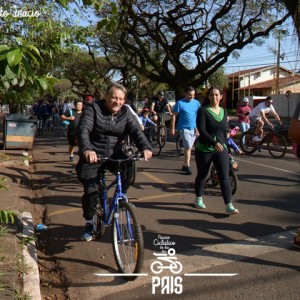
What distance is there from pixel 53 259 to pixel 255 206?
3.34m

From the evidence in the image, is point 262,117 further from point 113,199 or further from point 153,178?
point 113,199

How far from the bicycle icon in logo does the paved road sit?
0.06m

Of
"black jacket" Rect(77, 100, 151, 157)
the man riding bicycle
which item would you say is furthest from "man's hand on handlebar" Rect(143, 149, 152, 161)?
the man riding bicycle

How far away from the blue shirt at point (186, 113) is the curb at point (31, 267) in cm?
438

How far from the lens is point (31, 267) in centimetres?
420

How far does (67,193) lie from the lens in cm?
786

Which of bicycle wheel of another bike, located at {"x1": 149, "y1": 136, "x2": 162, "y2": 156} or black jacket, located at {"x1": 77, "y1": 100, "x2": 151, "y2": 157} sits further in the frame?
bicycle wheel of another bike, located at {"x1": 149, "y1": 136, "x2": 162, "y2": 156}

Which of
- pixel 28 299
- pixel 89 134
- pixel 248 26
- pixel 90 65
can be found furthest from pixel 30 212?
pixel 90 65

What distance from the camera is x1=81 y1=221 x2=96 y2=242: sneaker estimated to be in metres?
4.93

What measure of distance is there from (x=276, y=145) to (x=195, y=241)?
339 inches

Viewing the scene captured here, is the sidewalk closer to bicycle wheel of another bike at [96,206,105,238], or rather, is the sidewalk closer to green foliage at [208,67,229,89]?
bicycle wheel of another bike at [96,206,105,238]

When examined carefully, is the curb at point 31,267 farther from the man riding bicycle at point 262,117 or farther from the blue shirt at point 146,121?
the man riding bicycle at point 262,117

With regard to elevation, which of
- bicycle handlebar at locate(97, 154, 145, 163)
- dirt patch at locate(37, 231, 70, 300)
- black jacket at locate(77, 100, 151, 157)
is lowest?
dirt patch at locate(37, 231, 70, 300)

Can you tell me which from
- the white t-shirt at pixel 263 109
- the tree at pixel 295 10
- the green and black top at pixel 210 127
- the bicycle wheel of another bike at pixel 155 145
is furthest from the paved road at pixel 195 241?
the white t-shirt at pixel 263 109
